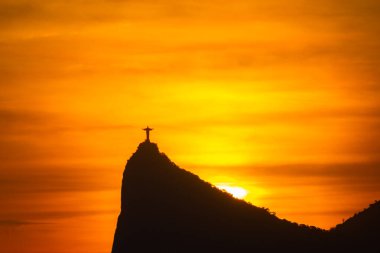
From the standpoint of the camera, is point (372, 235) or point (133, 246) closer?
point (372, 235)

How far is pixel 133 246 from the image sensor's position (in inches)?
3637

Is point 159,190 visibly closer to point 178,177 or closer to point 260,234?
point 178,177

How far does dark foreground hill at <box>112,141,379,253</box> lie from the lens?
86438mm

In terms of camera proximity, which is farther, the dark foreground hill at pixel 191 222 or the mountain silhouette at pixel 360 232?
the dark foreground hill at pixel 191 222

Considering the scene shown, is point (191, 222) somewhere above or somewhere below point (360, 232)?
above

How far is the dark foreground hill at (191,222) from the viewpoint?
8644cm

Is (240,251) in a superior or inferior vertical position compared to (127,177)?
inferior

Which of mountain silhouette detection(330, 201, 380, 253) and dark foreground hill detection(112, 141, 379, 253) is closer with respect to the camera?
mountain silhouette detection(330, 201, 380, 253)

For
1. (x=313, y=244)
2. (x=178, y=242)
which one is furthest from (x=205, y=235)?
(x=313, y=244)

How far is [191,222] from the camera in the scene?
90.2 metres

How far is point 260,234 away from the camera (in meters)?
86.9

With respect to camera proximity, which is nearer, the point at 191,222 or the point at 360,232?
the point at 360,232

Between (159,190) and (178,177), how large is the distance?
6.41ft

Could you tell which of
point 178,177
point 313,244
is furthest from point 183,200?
point 313,244
